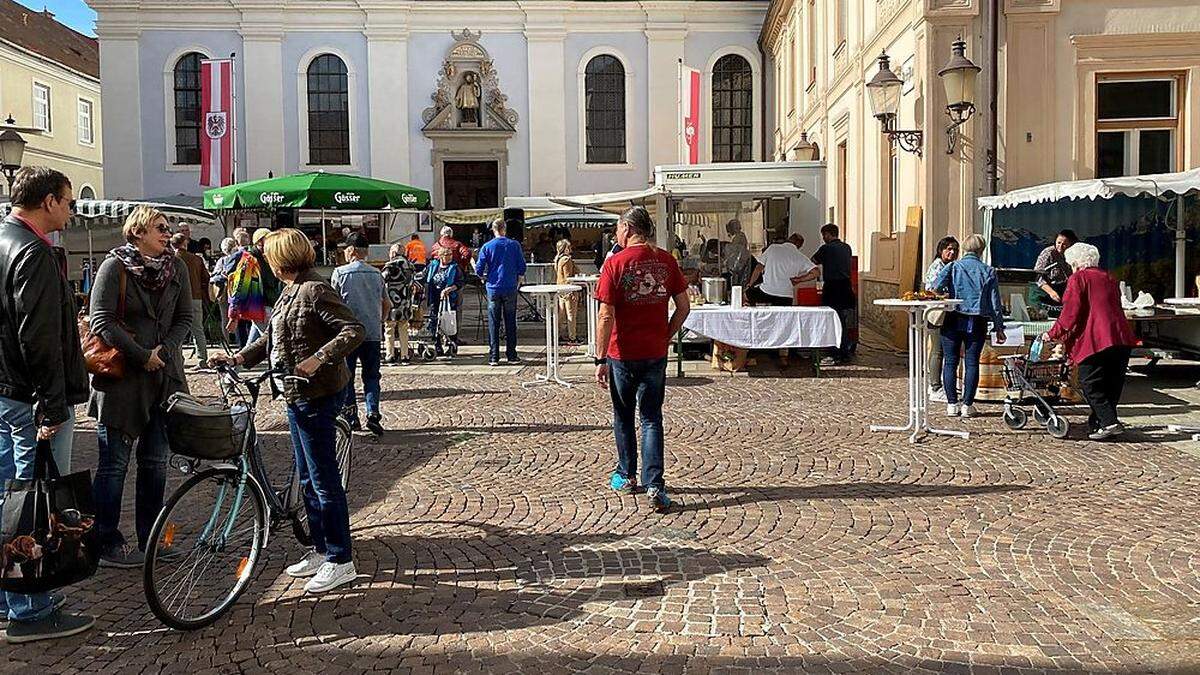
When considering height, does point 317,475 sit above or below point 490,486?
above

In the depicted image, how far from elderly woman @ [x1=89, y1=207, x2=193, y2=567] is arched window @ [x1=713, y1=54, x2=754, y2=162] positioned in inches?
1153

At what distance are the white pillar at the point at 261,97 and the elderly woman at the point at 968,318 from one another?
86.4 feet

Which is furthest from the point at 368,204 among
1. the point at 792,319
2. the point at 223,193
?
the point at 792,319

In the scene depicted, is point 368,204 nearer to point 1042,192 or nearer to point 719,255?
point 719,255

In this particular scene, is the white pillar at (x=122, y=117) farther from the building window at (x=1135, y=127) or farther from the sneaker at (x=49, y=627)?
the sneaker at (x=49, y=627)

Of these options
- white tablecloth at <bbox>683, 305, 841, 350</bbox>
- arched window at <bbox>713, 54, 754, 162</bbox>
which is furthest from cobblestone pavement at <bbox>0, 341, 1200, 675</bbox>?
arched window at <bbox>713, 54, 754, 162</bbox>

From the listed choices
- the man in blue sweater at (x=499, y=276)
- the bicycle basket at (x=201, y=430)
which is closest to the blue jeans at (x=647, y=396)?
the bicycle basket at (x=201, y=430)

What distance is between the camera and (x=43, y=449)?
13.6 ft

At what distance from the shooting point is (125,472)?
199 inches

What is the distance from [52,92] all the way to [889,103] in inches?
1428

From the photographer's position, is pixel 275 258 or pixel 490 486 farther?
pixel 490 486

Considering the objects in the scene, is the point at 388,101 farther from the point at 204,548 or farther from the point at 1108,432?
the point at 204,548

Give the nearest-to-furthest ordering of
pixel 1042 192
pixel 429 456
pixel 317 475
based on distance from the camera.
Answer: pixel 317 475
pixel 429 456
pixel 1042 192

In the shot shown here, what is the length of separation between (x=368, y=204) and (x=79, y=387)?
11.3m
